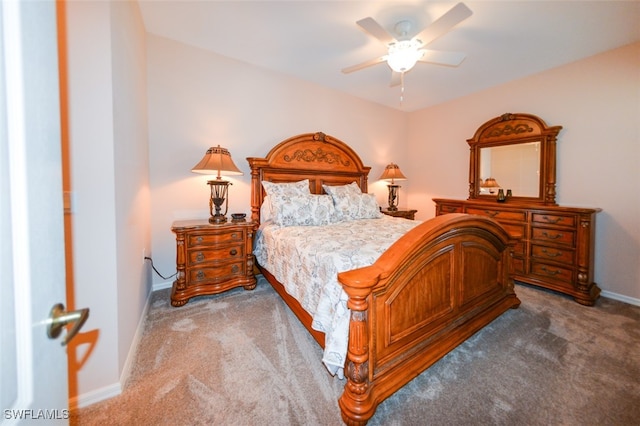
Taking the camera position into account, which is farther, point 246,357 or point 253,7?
point 253,7

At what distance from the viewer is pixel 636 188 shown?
2.60 m

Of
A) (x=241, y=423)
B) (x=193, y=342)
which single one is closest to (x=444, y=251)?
(x=241, y=423)

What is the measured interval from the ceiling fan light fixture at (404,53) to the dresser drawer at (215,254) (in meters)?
2.39

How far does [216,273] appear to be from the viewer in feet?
8.82

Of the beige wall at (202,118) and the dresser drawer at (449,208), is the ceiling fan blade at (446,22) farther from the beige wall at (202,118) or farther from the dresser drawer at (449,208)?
the dresser drawer at (449,208)

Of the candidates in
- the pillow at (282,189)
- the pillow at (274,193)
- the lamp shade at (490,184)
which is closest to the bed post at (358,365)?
the pillow at (274,193)

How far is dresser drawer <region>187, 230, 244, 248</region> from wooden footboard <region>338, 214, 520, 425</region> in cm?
179

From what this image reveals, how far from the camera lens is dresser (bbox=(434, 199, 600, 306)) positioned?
103 inches

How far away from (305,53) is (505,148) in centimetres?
304

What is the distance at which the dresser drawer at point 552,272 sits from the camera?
275 cm

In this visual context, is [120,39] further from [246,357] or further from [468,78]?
[468,78]

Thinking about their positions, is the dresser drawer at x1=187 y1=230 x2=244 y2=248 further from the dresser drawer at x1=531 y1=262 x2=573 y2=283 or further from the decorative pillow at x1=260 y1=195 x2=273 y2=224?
the dresser drawer at x1=531 y1=262 x2=573 y2=283

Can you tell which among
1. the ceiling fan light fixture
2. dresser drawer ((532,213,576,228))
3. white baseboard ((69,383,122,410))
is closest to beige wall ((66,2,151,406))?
white baseboard ((69,383,122,410))

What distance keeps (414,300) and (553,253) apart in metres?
2.43
